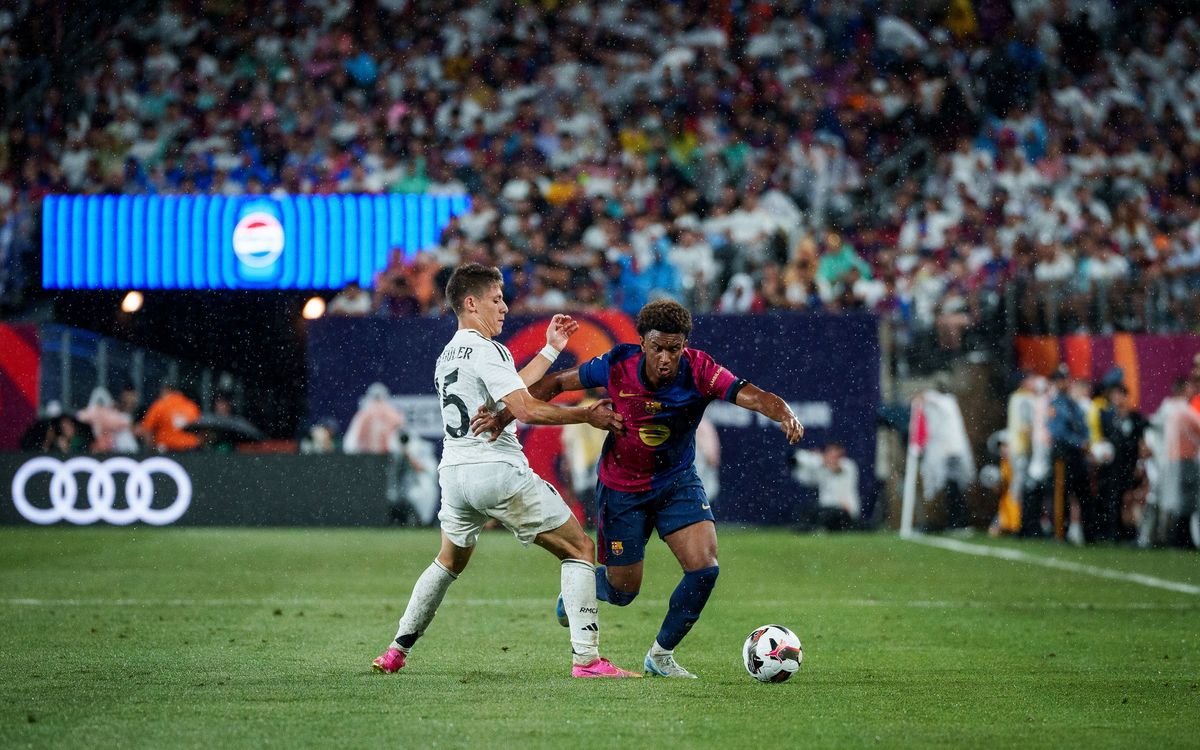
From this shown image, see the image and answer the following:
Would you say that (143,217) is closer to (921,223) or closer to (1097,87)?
(921,223)

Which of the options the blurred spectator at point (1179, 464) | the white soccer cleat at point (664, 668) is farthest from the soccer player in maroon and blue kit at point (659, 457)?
the blurred spectator at point (1179, 464)

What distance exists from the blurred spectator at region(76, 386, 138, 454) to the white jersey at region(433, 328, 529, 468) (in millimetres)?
14727

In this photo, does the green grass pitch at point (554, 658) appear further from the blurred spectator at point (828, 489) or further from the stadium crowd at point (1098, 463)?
the blurred spectator at point (828, 489)

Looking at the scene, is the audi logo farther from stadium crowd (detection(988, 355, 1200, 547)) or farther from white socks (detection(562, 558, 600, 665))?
white socks (detection(562, 558, 600, 665))

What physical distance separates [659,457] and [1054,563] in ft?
32.4

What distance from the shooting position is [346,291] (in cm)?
2225

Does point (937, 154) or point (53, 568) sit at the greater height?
point (937, 154)

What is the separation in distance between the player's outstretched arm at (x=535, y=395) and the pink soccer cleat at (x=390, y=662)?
4.00 feet

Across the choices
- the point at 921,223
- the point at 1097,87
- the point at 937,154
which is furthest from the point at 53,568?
the point at 1097,87

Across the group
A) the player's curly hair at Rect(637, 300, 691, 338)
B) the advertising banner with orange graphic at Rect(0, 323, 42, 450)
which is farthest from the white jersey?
the advertising banner with orange graphic at Rect(0, 323, 42, 450)

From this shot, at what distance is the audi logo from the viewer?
2067 centimetres

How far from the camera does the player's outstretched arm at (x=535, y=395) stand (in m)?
7.61

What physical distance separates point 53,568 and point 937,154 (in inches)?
630

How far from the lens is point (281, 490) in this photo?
21.2m
